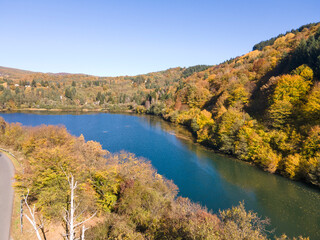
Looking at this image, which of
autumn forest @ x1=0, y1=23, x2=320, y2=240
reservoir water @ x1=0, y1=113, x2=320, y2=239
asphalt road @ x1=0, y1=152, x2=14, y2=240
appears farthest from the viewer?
reservoir water @ x1=0, y1=113, x2=320, y2=239

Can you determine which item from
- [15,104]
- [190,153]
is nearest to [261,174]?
[190,153]

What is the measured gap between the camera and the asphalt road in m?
16.7

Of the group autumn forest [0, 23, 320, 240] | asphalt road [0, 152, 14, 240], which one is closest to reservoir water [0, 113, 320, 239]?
autumn forest [0, 23, 320, 240]

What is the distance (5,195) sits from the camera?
21969 millimetres

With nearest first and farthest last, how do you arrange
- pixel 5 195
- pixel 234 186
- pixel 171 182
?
pixel 5 195
pixel 171 182
pixel 234 186

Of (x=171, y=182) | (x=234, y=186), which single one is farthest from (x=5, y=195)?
(x=234, y=186)

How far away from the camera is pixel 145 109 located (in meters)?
128

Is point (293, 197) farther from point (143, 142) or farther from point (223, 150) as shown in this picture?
point (143, 142)

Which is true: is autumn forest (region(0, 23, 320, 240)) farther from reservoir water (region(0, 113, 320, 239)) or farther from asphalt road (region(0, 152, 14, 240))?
reservoir water (region(0, 113, 320, 239))

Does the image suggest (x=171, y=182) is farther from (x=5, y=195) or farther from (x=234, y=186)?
(x=5, y=195)

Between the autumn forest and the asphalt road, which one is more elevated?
the autumn forest

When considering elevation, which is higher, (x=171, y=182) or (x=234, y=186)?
(x=171, y=182)

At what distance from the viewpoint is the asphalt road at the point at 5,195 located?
54.7 feet

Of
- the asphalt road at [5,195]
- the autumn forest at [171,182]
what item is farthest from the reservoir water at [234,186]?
the asphalt road at [5,195]
